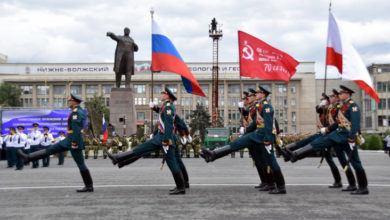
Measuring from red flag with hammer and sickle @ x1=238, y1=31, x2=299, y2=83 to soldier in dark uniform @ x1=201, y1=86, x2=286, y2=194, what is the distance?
3.19 m

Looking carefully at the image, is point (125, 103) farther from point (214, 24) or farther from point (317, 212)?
point (214, 24)

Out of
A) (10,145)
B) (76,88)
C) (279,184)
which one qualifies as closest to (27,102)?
(76,88)

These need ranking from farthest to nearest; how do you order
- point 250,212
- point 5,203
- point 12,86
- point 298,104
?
point 298,104, point 12,86, point 5,203, point 250,212

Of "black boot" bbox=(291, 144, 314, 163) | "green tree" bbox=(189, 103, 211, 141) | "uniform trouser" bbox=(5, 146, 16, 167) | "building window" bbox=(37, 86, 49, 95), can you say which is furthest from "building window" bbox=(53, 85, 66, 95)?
"black boot" bbox=(291, 144, 314, 163)

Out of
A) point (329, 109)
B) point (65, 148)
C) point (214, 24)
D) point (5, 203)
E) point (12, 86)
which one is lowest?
point (5, 203)

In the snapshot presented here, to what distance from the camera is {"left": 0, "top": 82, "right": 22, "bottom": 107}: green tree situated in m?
87.8

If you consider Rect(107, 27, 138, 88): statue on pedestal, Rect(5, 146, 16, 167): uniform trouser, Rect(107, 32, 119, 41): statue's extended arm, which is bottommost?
Rect(5, 146, 16, 167): uniform trouser

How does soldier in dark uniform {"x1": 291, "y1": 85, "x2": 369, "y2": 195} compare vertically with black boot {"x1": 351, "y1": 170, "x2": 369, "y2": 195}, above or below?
above

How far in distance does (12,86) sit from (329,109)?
294 ft

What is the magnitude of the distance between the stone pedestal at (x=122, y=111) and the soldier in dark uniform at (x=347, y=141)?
2189 cm

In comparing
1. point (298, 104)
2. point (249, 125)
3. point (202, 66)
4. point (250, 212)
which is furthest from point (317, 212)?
point (298, 104)

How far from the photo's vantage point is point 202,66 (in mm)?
92688

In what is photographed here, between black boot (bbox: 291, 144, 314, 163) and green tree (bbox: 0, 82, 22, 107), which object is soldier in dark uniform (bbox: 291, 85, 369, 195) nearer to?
black boot (bbox: 291, 144, 314, 163)

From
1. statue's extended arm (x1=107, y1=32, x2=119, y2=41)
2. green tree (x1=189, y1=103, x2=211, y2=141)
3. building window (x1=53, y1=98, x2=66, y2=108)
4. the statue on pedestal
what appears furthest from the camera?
building window (x1=53, y1=98, x2=66, y2=108)
